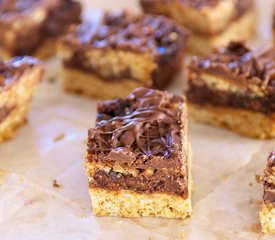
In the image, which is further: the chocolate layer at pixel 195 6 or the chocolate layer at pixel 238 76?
the chocolate layer at pixel 195 6

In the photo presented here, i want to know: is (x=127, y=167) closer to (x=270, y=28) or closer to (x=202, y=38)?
(x=202, y=38)

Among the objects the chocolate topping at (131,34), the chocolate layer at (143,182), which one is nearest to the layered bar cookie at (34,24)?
the chocolate topping at (131,34)

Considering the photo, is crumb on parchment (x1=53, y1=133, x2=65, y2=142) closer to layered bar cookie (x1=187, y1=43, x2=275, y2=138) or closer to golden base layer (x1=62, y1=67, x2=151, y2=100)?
golden base layer (x1=62, y1=67, x2=151, y2=100)

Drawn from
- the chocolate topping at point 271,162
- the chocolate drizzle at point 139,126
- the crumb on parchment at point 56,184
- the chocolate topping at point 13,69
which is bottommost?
the crumb on parchment at point 56,184

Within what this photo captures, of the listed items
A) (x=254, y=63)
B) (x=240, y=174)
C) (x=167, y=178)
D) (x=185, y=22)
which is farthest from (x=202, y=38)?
(x=167, y=178)

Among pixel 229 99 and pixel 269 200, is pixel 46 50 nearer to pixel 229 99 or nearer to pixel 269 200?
pixel 229 99

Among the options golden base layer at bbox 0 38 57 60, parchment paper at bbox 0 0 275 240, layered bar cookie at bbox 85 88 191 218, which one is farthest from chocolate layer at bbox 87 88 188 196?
golden base layer at bbox 0 38 57 60

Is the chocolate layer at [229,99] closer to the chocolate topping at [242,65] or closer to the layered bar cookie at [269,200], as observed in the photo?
the chocolate topping at [242,65]
